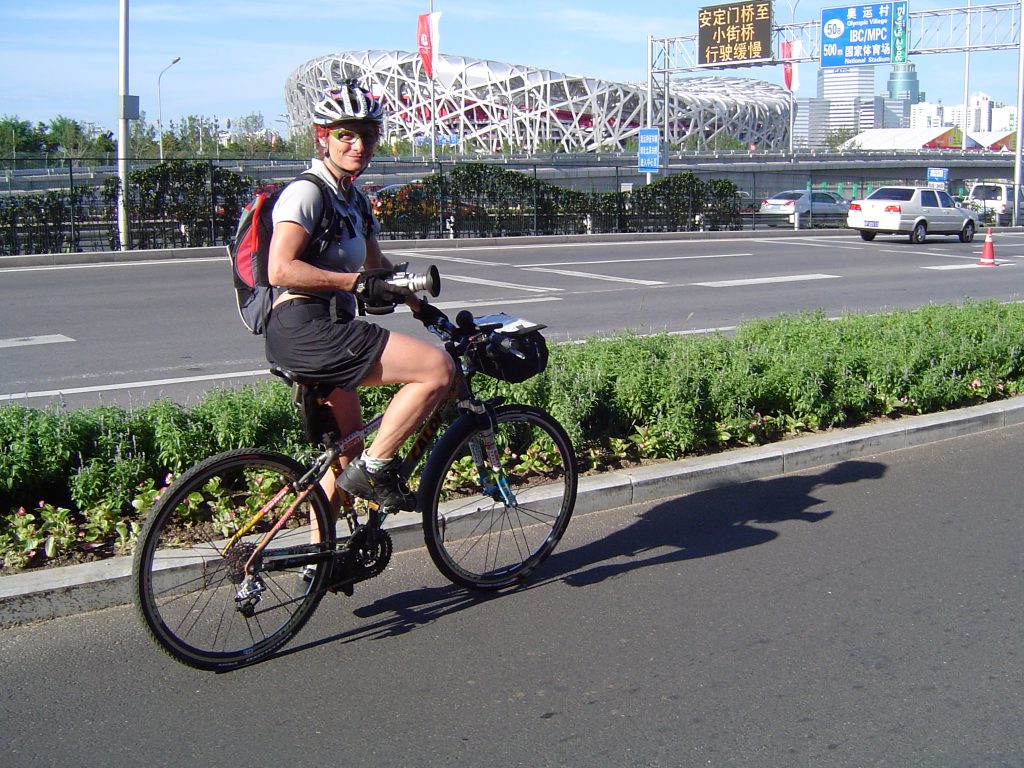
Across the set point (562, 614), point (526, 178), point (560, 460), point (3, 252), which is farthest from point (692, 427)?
point (526, 178)

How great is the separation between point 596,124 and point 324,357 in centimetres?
11481

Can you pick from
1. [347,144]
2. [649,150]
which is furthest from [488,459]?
[649,150]

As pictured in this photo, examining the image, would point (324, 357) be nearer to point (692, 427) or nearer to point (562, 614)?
point (562, 614)

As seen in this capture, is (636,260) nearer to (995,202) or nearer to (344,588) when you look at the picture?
(344,588)

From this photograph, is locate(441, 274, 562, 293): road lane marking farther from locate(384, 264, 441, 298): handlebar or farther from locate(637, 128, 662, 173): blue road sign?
locate(637, 128, 662, 173): blue road sign

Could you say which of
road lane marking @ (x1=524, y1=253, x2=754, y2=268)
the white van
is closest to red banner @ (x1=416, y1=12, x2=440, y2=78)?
road lane marking @ (x1=524, y1=253, x2=754, y2=268)

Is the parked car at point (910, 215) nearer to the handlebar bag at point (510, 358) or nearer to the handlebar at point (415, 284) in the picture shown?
the handlebar bag at point (510, 358)

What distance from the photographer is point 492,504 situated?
4582mm

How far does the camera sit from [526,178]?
27547 millimetres

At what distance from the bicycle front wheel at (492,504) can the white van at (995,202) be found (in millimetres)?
39918

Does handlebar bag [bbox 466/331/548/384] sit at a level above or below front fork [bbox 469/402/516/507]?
above

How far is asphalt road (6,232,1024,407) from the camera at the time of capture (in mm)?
9172

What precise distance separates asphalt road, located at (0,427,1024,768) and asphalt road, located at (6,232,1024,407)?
3.76 metres

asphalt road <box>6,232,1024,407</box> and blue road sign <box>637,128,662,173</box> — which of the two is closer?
asphalt road <box>6,232,1024,407</box>
